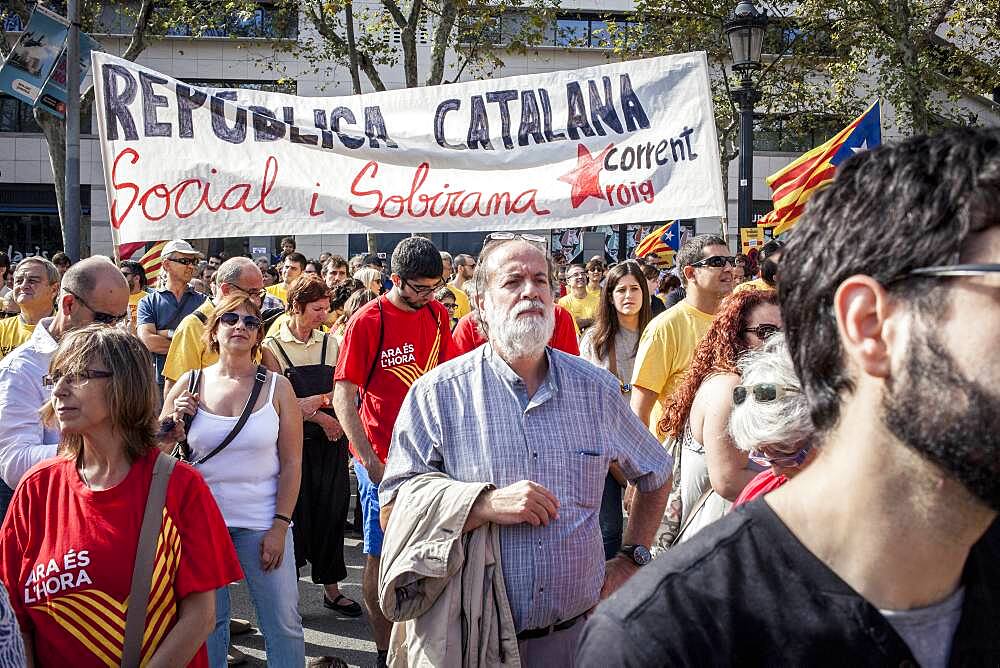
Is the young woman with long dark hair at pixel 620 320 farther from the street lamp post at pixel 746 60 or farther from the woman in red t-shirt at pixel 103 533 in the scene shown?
the street lamp post at pixel 746 60

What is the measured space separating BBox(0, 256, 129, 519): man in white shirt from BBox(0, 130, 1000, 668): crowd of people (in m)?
0.01

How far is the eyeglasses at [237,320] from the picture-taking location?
4.17 metres

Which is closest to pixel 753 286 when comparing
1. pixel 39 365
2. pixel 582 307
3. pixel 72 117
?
pixel 39 365

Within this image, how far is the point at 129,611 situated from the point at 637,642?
6.18 ft

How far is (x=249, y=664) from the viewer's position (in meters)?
4.84

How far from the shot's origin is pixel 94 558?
2613 mm

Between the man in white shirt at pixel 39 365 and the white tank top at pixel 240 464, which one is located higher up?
the man in white shirt at pixel 39 365

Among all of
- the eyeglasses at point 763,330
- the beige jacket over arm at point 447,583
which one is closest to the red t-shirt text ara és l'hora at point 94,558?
the beige jacket over arm at point 447,583

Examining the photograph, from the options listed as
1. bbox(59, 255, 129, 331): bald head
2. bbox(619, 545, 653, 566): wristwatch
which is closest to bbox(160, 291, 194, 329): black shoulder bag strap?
bbox(59, 255, 129, 331): bald head

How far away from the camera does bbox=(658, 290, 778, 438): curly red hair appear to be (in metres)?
3.36

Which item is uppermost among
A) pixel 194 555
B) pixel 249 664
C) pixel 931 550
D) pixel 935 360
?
pixel 935 360

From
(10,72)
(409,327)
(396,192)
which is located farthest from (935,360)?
(10,72)

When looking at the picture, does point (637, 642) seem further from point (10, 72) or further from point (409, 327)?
point (10, 72)

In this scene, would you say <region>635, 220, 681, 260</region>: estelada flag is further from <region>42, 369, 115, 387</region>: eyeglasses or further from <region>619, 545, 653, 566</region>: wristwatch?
<region>42, 369, 115, 387</region>: eyeglasses
